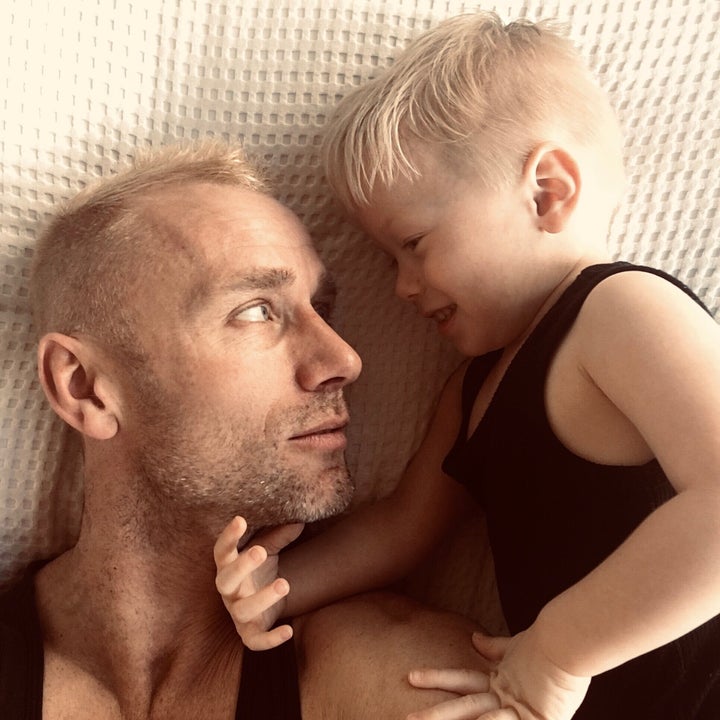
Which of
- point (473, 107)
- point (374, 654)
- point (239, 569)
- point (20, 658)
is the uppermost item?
point (473, 107)

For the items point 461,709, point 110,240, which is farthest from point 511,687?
point 110,240

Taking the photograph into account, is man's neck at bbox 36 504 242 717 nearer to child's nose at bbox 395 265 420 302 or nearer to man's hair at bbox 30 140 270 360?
man's hair at bbox 30 140 270 360

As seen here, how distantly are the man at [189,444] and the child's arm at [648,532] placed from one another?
15cm

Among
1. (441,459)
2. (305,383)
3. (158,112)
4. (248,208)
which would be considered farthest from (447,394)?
(158,112)

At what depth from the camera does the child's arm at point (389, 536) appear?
3.68 feet

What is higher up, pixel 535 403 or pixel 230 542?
pixel 535 403

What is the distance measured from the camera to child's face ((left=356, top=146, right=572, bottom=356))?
0.99m

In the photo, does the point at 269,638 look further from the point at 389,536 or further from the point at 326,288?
the point at 326,288

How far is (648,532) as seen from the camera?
79 centimetres

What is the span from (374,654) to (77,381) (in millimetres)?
469

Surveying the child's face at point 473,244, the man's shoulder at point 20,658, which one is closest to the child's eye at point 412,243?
the child's face at point 473,244

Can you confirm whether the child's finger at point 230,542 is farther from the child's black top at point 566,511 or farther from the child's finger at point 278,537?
the child's black top at point 566,511

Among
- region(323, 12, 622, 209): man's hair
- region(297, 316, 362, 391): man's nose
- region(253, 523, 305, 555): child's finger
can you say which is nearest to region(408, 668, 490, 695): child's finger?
region(253, 523, 305, 555): child's finger

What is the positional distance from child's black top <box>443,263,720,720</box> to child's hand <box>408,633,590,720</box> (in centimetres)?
10
